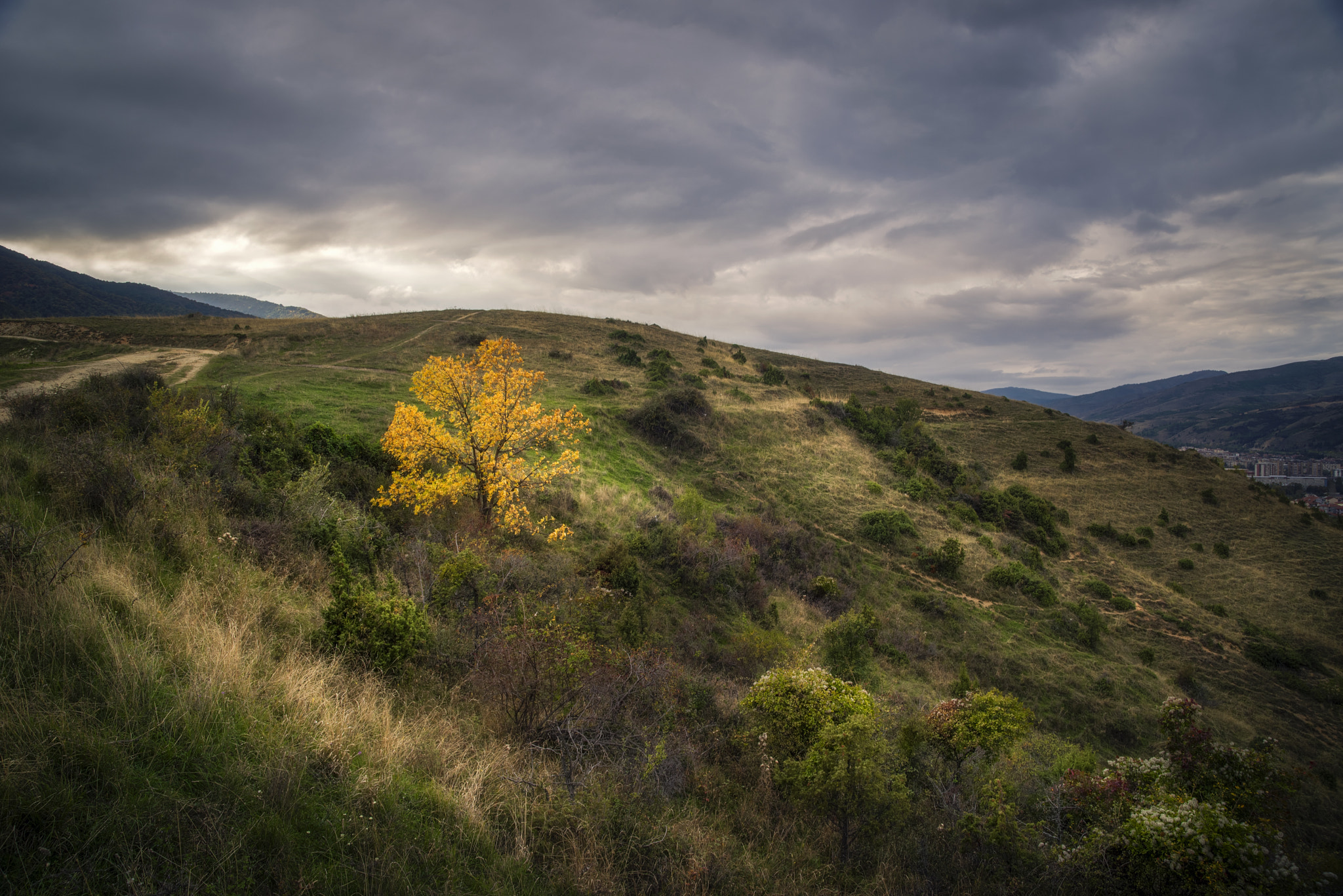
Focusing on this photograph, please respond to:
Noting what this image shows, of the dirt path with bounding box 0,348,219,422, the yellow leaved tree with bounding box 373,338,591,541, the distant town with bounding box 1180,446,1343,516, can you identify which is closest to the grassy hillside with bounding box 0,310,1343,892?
the yellow leaved tree with bounding box 373,338,591,541

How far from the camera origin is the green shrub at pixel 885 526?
22484 mm

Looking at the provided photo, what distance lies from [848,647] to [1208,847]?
755 cm

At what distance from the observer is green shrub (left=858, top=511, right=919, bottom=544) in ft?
73.8

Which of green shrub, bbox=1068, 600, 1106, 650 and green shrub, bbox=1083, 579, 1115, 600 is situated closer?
green shrub, bbox=1068, 600, 1106, 650

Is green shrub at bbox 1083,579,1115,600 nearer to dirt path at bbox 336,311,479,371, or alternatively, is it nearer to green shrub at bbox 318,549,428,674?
green shrub at bbox 318,549,428,674

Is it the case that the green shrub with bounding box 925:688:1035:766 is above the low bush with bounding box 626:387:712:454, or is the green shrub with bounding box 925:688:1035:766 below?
below

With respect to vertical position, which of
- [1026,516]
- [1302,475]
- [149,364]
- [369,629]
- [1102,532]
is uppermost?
[149,364]

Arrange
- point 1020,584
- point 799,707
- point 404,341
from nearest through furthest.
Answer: point 799,707 < point 1020,584 < point 404,341

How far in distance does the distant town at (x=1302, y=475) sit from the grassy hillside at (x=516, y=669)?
24.3 m

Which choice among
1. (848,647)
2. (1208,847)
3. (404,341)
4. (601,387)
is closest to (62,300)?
(404,341)

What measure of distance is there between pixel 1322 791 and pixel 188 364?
4562 centimetres

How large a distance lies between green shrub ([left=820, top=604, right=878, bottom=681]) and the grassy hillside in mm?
167

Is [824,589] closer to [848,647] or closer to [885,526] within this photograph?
[848,647]

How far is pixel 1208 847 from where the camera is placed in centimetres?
480
